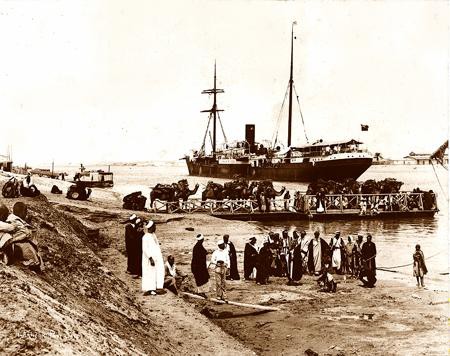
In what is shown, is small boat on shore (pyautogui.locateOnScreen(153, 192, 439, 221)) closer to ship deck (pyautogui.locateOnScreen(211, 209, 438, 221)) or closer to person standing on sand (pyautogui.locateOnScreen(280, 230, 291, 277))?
ship deck (pyautogui.locateOnScreen(211, 209, 438, 221))

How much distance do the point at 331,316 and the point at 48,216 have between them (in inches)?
337

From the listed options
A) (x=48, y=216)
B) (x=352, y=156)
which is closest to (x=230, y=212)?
(x=48, y=216)

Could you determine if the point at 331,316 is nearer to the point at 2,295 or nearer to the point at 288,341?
the point at 288,341

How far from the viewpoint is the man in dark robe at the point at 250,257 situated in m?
12.9

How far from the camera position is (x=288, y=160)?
7025cm

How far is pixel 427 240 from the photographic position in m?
24.6

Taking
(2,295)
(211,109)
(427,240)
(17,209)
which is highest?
(211,109)

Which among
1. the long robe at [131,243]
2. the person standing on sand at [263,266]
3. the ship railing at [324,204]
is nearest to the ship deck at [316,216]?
the ship railing at [324,204]

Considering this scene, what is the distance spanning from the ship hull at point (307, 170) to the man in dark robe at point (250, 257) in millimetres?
50096

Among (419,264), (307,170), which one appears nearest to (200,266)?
(419,264)

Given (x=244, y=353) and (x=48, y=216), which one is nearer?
(x=244, y=353)

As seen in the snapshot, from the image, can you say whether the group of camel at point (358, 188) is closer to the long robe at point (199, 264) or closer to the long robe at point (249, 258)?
the long robe at point (249, 258)

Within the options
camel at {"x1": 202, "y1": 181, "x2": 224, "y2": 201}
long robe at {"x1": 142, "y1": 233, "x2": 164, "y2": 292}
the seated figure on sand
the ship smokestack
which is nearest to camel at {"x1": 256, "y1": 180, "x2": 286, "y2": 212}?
camel at {"x1": 202, "y1": 181, "x2": 224, "y2": 201}

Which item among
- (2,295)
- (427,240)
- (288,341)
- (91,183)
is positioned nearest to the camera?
(2,295)
